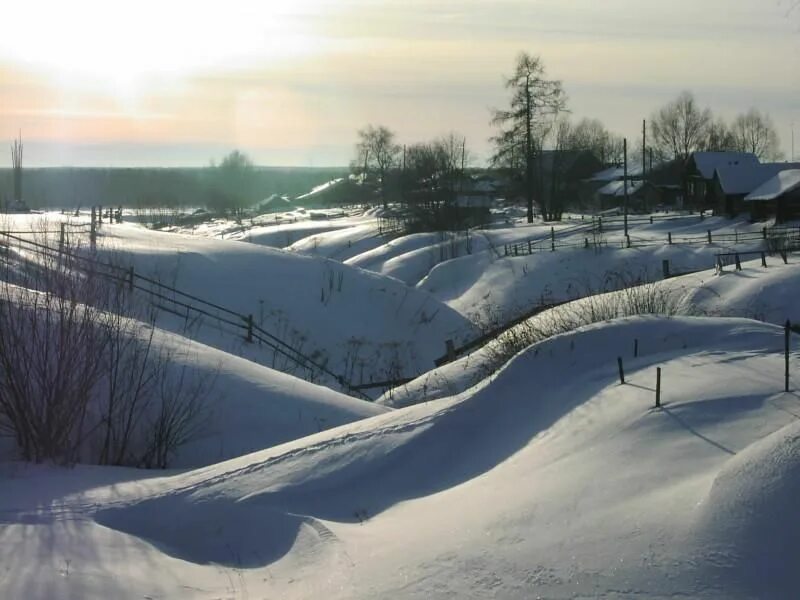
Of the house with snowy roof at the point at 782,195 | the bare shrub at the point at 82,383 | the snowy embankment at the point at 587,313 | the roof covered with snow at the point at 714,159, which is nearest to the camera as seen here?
the bare shrub at the point at 82,383

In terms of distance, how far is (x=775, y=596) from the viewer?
4.67m

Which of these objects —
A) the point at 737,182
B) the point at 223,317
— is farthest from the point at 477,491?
the point at 737,182

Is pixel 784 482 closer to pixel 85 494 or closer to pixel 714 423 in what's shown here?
pixel 714 423

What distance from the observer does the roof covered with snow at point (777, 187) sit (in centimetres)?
5325

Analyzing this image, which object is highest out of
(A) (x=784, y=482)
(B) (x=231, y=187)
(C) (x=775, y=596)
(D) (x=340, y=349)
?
(B) (x=231, y=187)

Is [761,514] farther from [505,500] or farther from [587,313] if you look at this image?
[587,313]

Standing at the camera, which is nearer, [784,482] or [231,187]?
[784,482]

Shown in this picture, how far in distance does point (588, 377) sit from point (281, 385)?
21.5 ft

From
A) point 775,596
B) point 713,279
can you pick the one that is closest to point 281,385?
point 775,596

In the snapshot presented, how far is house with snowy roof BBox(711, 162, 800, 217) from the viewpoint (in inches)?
2413

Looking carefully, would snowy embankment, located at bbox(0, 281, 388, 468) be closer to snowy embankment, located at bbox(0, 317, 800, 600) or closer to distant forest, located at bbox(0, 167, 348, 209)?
snowy embankment, located at bbox(0, 317, 800, 600)

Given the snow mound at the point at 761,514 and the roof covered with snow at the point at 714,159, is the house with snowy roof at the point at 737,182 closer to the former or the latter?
the roof covered with snow at the point at 714,159

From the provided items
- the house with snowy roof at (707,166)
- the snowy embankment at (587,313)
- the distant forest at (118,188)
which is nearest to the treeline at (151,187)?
the distant forest at (118,188)

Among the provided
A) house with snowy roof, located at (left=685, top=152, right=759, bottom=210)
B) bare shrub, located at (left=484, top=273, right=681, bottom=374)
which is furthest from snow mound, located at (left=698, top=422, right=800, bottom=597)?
house with snowy roof, located at (left=685, top=152, right=759, bottom=210)
